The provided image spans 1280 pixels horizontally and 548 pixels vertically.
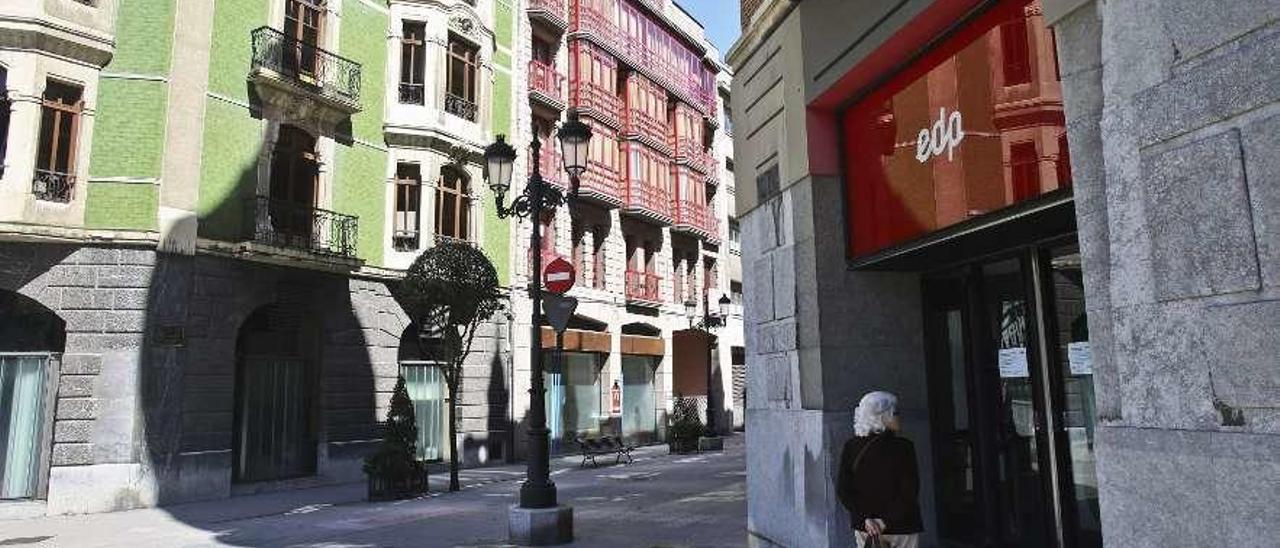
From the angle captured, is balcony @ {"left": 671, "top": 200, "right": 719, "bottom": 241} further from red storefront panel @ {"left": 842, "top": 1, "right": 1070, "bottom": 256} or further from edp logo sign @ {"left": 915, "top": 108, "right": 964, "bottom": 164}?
edp logo sign @ {"left": 915, "top": 108, "right": 964, "bottom": 164}

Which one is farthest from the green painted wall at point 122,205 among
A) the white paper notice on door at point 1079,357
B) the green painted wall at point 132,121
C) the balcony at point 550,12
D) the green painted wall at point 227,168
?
the white paper notice on door at point 1079,357

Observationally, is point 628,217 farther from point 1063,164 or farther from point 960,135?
point 1063,164

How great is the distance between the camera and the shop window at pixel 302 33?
17.3m

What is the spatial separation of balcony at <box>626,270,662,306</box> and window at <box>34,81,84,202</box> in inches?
642

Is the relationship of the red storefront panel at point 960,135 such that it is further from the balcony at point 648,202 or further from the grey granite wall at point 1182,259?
the balcony at point 648,202

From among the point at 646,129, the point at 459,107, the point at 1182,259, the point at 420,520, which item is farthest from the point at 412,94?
the point at 1182,259

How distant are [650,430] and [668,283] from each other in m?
5.41

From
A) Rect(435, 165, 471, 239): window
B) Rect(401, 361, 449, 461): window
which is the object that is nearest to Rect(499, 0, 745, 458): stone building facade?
Rect(435, 165, 471, 239): window

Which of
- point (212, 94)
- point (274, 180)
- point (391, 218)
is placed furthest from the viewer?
point (391, 218)

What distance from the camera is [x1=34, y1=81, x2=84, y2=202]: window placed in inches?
554

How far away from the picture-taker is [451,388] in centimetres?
1598

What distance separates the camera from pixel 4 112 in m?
13.8

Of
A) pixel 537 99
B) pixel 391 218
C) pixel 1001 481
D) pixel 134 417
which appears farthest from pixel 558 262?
pixel 537 99

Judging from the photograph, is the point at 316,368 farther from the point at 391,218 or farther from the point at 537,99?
the point at 537,99
